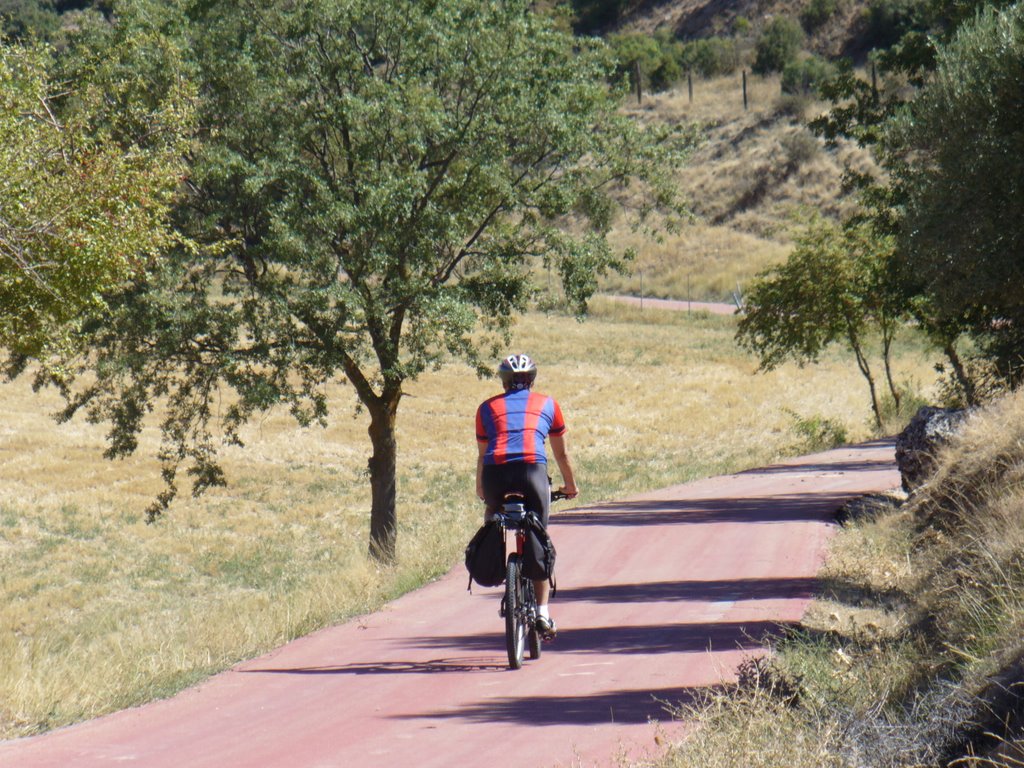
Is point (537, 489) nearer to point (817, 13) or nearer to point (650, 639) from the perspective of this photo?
point (650, 639)

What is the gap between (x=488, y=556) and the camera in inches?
320

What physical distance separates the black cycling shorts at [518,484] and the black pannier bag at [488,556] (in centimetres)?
16

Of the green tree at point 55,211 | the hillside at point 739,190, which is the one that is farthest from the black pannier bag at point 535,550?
the hillside at point 739,190

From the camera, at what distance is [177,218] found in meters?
17.8

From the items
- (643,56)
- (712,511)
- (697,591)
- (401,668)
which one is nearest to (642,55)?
(643,56)

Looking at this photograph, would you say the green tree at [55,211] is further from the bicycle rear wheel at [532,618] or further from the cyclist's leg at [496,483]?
the bicycle rear wheel at [532,618]

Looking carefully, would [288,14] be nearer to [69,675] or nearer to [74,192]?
[74,192]

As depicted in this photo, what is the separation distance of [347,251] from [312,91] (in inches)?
89.2

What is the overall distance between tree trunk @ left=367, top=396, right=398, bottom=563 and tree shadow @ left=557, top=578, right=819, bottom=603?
8335 mm

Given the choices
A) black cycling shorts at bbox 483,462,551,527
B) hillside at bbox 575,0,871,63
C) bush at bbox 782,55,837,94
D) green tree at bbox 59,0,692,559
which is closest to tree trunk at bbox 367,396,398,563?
green tree at bbox 59,0,692,559

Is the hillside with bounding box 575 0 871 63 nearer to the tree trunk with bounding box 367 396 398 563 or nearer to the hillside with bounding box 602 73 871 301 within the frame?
Answer: the hillside with bounding box 602 73 871 301

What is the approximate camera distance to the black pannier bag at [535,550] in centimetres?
808

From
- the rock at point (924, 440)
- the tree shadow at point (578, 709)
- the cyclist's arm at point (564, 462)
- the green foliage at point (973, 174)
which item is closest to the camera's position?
the tree shadow at point (578, 709)

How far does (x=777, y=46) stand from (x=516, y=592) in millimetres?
102581
